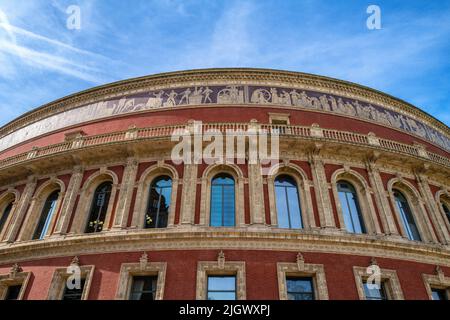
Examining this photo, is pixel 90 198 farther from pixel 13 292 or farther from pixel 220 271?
pixel 220 271

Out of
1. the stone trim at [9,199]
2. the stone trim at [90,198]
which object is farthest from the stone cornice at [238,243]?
the stone trim at [9,199]

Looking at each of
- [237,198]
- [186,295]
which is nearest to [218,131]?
[237,198]

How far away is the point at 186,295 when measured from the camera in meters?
12.6

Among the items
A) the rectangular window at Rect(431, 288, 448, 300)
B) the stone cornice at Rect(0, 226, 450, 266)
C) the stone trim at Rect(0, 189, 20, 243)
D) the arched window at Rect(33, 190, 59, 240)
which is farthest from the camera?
the stone trim at Rect(0, 189, 20, 243)

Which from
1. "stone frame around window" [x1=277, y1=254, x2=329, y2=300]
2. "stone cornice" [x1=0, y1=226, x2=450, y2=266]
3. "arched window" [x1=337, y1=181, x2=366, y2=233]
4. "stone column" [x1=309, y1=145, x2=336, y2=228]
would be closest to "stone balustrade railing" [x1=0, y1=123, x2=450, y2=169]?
"stone column" [x1=309, y1=145, x2=336, y2=228]

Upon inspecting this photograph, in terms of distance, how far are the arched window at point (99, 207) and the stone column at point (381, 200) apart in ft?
43.2

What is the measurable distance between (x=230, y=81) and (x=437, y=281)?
15026 mm

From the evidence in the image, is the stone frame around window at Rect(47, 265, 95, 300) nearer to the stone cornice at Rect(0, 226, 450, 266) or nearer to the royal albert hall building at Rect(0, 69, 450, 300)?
the royal albert hall building at Rect(0, 69, 450, 300)

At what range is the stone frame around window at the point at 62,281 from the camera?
44.1ft

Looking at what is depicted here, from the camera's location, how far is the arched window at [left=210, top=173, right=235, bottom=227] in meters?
14.9

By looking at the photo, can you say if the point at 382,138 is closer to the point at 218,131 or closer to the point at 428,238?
the point at 428,238

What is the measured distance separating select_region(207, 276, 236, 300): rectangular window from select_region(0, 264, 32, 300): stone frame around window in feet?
26.4

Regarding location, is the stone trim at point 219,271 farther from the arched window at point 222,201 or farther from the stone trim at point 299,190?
the stone trim at point 299,190

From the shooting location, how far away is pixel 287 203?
15586 mm
